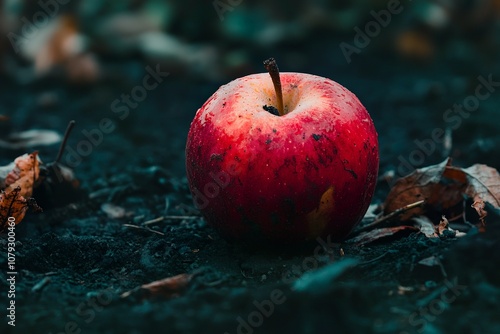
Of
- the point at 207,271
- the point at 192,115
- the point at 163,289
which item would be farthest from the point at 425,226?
the point at 192,115

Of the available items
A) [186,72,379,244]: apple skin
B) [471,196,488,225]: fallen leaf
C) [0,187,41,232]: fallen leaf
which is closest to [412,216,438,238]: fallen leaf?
[471,196,488,225]: fallen leaf

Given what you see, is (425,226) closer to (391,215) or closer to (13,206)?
(391,215)

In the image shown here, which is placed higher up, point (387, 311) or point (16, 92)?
point (16, 92)

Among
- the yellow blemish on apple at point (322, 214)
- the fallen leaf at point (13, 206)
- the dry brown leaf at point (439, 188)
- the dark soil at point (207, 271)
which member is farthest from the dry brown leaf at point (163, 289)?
the dry brown leaf at point (439, 188)

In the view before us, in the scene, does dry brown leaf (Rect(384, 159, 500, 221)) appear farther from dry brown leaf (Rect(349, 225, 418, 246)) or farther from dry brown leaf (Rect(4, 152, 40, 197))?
dry brown leaf (Rect(4, 152, 40, 197))

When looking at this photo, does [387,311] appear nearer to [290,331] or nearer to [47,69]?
[290,331]

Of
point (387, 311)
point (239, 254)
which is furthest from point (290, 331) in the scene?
point (239, 254)

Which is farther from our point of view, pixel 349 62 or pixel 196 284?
pixel 349 62
